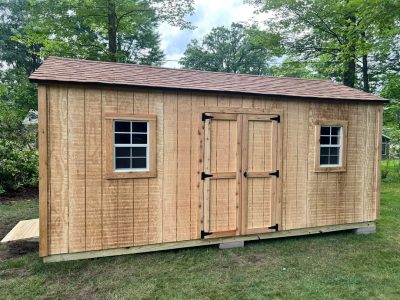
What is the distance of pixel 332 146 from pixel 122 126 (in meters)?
3.78

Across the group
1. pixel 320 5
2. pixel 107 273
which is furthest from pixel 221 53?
pixel 107 273

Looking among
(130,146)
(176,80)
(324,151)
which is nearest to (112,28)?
(176,80)

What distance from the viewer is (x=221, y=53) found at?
27453 millimetres

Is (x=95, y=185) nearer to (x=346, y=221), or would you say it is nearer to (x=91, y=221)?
(x=91, y=221)

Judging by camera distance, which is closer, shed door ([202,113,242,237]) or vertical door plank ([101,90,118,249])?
vertical door plank ([101,90,118,249])

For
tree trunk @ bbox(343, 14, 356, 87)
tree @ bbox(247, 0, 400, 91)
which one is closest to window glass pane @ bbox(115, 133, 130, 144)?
tree @ bbox(247, 0, 400, 91)

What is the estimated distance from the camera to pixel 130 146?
4082mm

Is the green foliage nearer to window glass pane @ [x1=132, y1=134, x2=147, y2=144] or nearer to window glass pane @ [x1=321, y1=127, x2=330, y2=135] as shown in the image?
window glass pane @ [x1=132, y1=134, x2=147, y2=144]

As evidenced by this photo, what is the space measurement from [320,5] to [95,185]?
1122cm

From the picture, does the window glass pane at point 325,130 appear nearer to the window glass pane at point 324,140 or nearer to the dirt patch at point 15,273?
the window glass pane at point 324,140

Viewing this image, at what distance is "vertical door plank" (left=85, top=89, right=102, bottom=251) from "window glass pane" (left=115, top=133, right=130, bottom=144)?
234 millimetres

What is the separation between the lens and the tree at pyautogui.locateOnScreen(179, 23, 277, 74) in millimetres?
26547

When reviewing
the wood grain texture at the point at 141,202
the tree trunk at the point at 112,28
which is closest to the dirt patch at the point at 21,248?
the wood grain texture at the point at 141,202

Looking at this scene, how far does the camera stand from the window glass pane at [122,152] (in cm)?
406
